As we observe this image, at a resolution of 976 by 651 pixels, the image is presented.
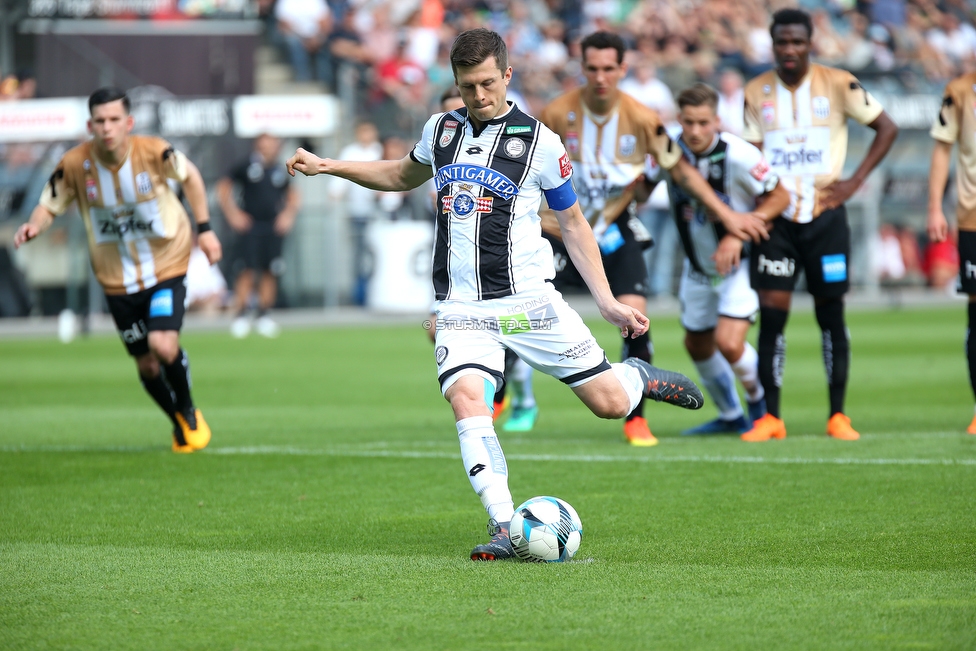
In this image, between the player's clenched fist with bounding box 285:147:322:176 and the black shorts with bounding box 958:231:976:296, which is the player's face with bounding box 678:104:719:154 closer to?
the black shorts with bounding box 958:231:976:296

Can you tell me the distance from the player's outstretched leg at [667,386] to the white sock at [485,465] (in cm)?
97

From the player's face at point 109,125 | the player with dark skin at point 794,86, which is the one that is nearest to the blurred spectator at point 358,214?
the player's face at point 109,125

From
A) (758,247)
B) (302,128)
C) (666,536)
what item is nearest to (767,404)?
(758,247)

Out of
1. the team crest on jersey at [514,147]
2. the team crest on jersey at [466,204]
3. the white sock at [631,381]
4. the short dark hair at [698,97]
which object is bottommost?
the white sock at [631,381]

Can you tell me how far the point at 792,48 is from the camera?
336 inches

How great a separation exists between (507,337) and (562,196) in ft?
2.07

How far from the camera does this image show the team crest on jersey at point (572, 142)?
28.9 ft

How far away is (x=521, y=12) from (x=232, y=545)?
21883mm

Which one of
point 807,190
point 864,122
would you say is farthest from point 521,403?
point 864,122

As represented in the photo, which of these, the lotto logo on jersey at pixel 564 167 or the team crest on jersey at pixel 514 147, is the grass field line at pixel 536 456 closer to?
the lotto logo on jersey at pixel 564 167

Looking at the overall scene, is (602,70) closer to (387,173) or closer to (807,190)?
(807,190)

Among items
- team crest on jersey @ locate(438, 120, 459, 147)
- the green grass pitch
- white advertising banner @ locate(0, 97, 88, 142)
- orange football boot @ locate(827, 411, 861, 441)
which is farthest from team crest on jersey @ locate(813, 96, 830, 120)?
white advertising banner @ locate(0, 97, 88, 142)

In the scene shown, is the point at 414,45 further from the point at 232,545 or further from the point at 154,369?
the point at 232,545

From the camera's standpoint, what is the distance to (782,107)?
8.73m
